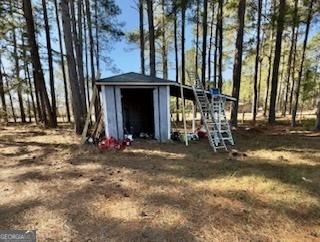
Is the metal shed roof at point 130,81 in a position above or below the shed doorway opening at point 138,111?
above

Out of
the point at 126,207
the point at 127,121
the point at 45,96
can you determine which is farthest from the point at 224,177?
the point at 45,96

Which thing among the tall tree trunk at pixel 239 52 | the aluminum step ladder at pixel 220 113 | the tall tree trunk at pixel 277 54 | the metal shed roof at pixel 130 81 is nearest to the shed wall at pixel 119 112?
the metal shed roof at pixel 130 81

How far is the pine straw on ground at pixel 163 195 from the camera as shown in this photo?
3.52 m

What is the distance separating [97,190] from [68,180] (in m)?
0.95

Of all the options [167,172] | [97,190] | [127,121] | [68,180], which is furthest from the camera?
[127,121]

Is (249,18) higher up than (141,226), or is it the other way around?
(249,18)

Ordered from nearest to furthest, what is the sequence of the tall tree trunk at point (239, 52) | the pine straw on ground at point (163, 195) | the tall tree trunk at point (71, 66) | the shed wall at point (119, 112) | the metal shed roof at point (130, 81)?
the pine straw on ground at point (163, 195), the metal shed roof at point (130, 81), the shed wall at point (119, 112), the tall tree trunk at point (71, 66), the tall tree trunk at point (239, 52)

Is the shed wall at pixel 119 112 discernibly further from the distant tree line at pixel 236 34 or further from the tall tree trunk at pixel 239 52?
the distant tree line at pixel 236 34

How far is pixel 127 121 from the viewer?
12.5m

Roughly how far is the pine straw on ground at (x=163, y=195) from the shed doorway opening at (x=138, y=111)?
4.72 m

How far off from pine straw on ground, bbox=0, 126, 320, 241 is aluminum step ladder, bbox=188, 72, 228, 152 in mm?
1040

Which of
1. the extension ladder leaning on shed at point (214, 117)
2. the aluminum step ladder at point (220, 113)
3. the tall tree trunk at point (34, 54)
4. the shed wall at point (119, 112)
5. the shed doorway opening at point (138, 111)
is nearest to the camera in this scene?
the extension ladder leaning on shed at point (214, 117)

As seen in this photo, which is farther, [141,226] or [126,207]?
[126,207]

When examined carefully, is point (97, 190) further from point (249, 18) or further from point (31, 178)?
point (249, 18)
